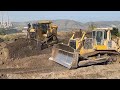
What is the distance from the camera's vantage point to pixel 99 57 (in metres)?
15.1

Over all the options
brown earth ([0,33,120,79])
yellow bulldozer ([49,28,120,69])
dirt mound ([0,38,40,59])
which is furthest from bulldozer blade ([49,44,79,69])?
dirt mound ([0,38,40,59])

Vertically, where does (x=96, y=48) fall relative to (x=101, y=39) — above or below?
below

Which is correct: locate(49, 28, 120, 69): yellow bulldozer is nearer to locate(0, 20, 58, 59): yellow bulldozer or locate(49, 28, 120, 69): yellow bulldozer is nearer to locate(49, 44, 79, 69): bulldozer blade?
locate(49, 44, 79, 69): bulldozer blade

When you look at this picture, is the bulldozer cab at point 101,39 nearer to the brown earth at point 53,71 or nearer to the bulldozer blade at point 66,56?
the brown earth at point 53,71

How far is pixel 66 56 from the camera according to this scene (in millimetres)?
14391

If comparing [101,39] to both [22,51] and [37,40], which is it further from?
[22,51]

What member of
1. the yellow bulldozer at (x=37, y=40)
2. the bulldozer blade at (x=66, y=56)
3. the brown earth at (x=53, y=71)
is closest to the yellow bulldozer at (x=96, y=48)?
the bulldozer blade at (x=66, y=56)

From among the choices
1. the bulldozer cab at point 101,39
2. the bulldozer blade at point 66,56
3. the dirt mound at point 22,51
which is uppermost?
the bulldozer cab at point 101,39

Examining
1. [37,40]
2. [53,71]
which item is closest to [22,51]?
[37,40]

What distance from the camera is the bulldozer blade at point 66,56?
Result: 13617 mm

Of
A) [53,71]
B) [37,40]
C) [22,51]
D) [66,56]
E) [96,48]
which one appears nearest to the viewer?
[53,71]
